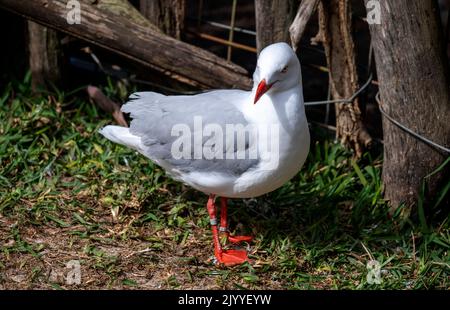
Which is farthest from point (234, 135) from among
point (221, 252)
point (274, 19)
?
point (274, 19)

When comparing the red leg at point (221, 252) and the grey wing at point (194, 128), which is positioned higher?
the grey wing at point (194, 128)

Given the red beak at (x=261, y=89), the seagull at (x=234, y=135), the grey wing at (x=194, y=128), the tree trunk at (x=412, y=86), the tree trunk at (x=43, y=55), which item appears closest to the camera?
the red beak at (x=261, y=89)

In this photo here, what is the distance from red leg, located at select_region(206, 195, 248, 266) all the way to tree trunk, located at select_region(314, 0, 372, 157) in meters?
1.09

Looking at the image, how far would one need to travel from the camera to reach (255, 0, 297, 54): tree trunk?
13.9 feet

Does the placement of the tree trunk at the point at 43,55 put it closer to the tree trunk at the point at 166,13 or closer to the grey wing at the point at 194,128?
the tree trunk at the point at 166,13

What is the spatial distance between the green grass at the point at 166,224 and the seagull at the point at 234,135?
0.26 m

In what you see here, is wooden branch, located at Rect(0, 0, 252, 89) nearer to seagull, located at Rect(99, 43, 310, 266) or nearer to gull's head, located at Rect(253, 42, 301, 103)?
seagull, located at Rect(99, 43, 310, 266)

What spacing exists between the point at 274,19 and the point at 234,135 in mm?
986

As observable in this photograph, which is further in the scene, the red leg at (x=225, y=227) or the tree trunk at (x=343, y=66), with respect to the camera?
the tree trunk at (x=343, y=66)

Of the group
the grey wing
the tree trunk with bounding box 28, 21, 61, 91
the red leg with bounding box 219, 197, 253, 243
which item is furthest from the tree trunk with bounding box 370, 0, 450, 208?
the tree trunk with bounding box 28, 21, 61, 91

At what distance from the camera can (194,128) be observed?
3703 mm

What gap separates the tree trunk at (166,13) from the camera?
15.9 ft

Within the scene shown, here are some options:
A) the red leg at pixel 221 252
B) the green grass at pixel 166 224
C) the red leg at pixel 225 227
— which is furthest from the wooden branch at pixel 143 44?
the red leg at pixel 221 252

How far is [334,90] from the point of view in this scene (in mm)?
4457
